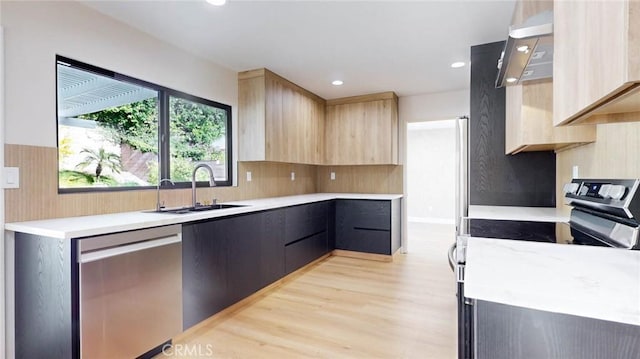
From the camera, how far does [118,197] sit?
2344 mm

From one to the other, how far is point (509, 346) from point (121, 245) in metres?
1.85

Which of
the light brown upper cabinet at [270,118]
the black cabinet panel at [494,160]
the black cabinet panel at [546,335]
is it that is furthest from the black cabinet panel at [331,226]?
the black cabinet panel at [546,335]

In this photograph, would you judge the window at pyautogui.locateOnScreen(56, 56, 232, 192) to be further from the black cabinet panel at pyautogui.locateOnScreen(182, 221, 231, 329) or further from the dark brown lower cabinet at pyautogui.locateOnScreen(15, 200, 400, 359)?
the black cabinet panel at pyautogui.locateOnScreen(182, 221, 231, 329)

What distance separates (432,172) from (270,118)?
5.17 meters

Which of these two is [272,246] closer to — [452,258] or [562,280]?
[452,258]

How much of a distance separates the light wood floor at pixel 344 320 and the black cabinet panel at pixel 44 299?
66cm

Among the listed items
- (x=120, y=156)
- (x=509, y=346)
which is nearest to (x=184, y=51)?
(x=120, y=156)

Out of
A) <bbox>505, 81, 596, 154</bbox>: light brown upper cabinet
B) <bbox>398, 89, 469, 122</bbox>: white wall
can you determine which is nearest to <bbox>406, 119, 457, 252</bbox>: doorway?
<bbox>398, 89, 469, 122</bbox>: white wall

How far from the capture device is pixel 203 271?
2293 mm

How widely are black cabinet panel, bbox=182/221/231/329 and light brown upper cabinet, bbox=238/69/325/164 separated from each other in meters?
1.34

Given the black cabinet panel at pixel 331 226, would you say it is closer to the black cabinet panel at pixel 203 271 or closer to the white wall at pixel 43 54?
the black cabinet panel at pixel 203 271

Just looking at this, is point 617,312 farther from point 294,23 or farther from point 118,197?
point 118,197

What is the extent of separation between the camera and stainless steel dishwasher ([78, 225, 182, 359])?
5.30 ft

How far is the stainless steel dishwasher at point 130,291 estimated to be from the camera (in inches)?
63.6
